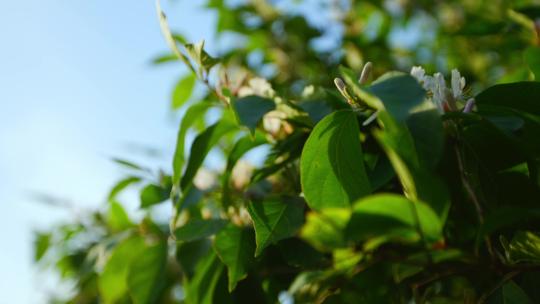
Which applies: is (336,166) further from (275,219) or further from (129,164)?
(129,164)

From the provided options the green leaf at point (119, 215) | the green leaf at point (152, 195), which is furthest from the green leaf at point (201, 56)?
the green leaf at point (119, 215)

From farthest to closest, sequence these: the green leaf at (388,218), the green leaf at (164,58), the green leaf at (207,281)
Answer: the green leaf at (164,58), the green leaf at (207,281), the green leaf at (388,218)

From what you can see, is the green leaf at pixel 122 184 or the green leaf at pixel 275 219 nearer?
the green leaf at pixel 275 219

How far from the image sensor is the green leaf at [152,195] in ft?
2.35

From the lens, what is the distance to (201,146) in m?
0.64

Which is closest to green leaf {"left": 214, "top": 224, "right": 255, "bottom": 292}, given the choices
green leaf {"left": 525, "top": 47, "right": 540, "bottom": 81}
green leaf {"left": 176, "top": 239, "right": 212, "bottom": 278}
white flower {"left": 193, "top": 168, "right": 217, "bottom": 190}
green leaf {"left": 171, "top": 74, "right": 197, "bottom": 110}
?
green leaf {"left": 176, "top": 239, "right": 212, "bottom": 278}

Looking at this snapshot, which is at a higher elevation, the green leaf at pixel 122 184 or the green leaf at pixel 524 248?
the green leaf at pixel 524 248

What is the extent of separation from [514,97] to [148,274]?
50 centimetres

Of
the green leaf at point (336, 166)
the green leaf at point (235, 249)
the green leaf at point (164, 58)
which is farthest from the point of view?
the green leaf at point (164, 58)

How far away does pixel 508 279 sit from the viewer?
18.9 inches

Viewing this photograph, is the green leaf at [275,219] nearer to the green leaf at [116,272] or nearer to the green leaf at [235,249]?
the green leaf at [235,249]

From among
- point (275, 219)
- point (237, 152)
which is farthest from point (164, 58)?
point (275, 219)

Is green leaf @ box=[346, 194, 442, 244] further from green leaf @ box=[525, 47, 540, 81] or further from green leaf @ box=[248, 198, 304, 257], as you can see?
green leaf @ box=[525, 47, 540, 81]

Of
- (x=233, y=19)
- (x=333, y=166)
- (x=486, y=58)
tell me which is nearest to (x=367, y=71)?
(x=333, y=166)
